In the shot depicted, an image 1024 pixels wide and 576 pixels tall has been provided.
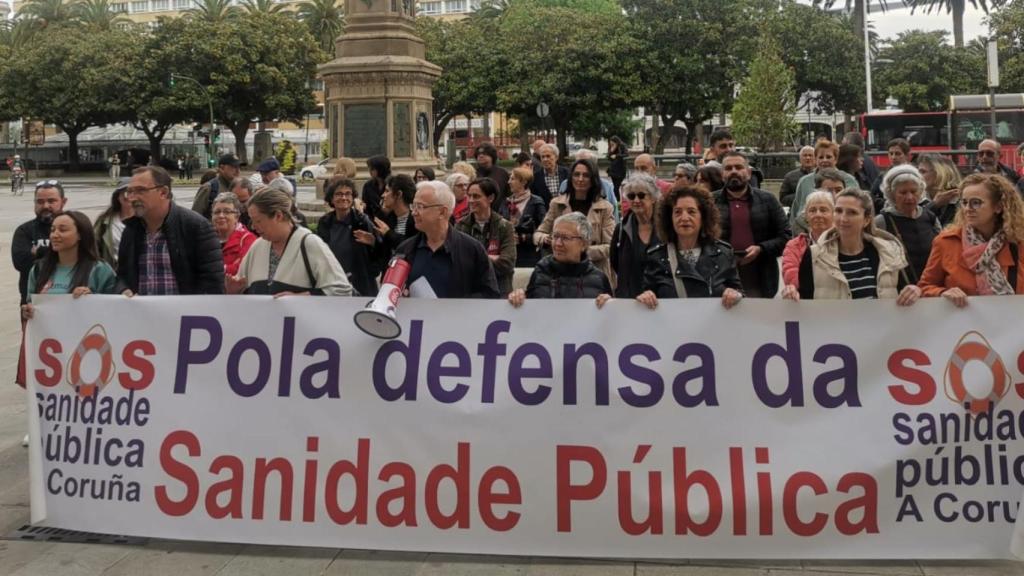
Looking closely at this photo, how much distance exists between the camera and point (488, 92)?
177 feet

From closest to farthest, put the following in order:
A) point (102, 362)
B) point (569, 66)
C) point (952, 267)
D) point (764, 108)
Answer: point (952, 267) → point (102, 362) → point (764, 108) → point (569, 66)

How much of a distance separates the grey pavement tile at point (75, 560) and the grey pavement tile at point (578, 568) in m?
1.83

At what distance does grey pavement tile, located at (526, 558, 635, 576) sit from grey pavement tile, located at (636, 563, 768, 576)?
0.20 feet

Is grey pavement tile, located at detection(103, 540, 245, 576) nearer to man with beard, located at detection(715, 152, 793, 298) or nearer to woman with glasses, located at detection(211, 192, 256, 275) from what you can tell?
woman with glasses, located at detection(211, 192, 256, 275)

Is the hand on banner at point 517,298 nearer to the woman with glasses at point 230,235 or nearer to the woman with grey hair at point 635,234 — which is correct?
the woman with grey hair at point 635,234

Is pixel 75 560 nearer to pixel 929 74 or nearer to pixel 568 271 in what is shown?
pixel 568 271

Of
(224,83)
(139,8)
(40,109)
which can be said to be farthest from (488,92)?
(139,8)

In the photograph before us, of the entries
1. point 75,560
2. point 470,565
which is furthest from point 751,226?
point 75,560

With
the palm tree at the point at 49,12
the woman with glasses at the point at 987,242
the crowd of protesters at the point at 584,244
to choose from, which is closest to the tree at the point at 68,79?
the palm tree at the point at 49,12

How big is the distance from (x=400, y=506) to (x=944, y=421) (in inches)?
91.1

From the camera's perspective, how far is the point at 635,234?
19.1ft

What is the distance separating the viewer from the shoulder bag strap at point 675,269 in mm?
4840

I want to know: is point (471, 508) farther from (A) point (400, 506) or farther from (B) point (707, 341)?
(B) point (707, 341)

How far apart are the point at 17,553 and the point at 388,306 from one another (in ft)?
6.77
